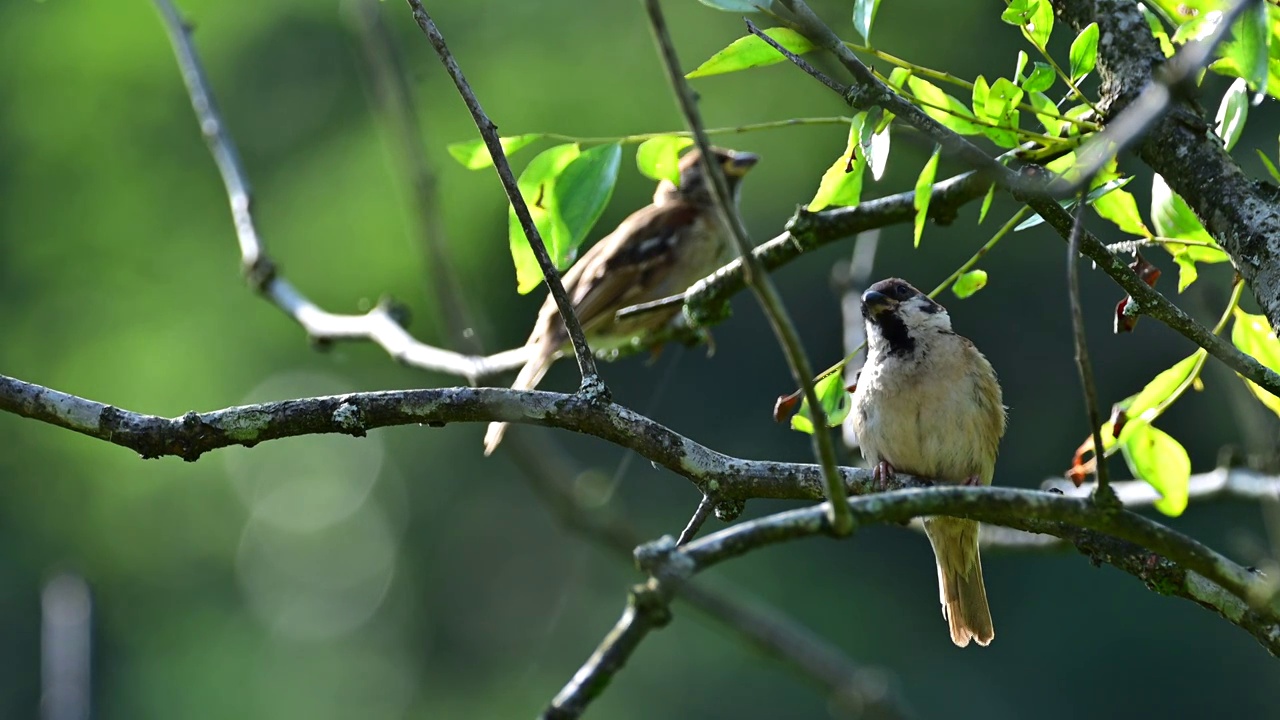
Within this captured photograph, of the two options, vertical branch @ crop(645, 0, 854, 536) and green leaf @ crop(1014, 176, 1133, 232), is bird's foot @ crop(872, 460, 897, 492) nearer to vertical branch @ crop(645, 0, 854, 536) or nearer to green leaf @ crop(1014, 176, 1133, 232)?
green leaf @ crop(1014, 176, 1133, 232)

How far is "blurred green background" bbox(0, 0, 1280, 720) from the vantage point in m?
15.3

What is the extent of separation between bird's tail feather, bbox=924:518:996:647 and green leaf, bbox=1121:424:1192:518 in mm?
1697

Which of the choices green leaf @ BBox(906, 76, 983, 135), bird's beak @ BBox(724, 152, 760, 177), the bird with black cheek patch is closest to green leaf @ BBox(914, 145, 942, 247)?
green leaf @ BBox(906, 76, 983, 135)

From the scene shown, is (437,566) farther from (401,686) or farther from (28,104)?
(28,104)

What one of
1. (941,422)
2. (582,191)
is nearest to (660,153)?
(582,191)

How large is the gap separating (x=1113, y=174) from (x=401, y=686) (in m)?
18.7

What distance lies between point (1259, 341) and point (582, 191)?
144 cm

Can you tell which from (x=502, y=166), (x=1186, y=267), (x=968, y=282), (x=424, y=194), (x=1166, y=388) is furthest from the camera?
(x=968, y=282)

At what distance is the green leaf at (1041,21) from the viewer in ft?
8.67

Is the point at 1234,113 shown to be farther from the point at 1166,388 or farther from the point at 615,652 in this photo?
the point at 615,652

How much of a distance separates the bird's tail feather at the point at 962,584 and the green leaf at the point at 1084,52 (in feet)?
6.31

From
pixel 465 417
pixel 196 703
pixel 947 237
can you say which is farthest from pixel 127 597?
pixel 465 417

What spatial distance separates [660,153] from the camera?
9.83 ft

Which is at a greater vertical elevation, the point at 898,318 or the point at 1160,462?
the point at 898,318
